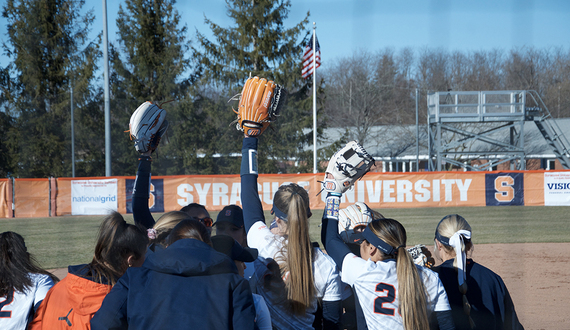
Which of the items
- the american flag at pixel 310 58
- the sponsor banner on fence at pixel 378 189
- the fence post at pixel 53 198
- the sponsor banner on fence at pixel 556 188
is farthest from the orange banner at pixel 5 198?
the sponsor banner on fence at pixel 556 188

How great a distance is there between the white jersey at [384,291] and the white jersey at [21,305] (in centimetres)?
165

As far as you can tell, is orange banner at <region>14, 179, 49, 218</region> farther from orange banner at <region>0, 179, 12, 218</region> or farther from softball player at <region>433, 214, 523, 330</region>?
softball player at <region>433, 214, 523, 330</region>

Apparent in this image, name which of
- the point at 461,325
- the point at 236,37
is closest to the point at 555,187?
the point at 236,37

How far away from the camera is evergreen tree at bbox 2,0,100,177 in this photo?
57.9 ft

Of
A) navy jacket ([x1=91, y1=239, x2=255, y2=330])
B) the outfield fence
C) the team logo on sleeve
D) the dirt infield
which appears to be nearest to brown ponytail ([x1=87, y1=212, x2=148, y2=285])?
navy jacket ([x1=91, y1=239, x2=255, y2=330])

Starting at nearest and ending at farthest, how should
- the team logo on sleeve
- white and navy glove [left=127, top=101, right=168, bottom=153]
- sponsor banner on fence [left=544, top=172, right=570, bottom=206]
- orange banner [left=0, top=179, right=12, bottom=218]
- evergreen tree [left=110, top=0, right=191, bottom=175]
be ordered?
white and navy glove [left=127, top=101, right=168, bottom=153] → evergreen tree [left=110, top=0, right=191, bottom=175] → orange banner [left=0, top=179, right=12, bottom=218] → sponsor banner on fence [left=544, top=172, right=570, bottom=206] → the team logo on sleeve

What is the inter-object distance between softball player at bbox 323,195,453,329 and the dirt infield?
336 cm

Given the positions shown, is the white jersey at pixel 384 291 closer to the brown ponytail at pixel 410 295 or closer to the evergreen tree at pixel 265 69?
the brown ponytail at pixel 410 295

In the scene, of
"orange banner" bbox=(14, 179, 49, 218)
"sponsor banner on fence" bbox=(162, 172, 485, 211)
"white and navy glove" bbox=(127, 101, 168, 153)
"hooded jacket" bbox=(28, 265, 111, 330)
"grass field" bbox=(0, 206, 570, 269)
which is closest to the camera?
"hooded jacket" bbox=(28, 265, 111, 330)

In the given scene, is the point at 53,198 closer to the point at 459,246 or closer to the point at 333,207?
the point at 333,207

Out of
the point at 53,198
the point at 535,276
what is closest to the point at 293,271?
the point at 535,276

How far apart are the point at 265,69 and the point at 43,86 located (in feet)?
31.4

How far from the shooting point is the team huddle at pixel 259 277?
1.61 m

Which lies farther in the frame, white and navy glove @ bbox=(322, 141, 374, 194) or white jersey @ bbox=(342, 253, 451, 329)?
white and navy glove @ bbox=(322, 141, 374, 194)
